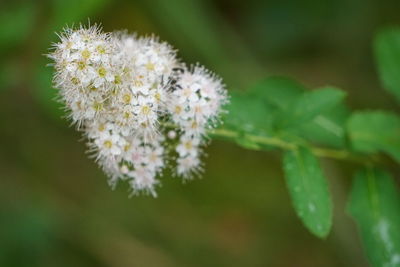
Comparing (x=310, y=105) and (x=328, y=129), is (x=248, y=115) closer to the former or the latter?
(x=310, y=105)

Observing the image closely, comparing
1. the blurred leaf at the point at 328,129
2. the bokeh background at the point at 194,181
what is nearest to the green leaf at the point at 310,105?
the blurred leaf at the point at 328,129

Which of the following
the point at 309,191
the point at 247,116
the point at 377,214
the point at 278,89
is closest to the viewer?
the point at 309,191

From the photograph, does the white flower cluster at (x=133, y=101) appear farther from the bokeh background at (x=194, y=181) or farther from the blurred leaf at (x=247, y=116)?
the bokeh background at (x=194, y=181)

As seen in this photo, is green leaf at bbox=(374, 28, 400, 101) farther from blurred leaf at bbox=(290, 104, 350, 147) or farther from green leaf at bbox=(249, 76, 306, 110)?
green leaf at bbox=(249, 76, 306, 110)

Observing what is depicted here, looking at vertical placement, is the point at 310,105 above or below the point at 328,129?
below

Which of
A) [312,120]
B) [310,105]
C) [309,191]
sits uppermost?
[312,120]

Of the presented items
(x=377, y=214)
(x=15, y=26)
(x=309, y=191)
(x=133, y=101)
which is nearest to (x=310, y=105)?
(x=309, y=191)

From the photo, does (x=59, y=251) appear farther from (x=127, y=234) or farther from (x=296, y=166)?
(x=296, y=166)
